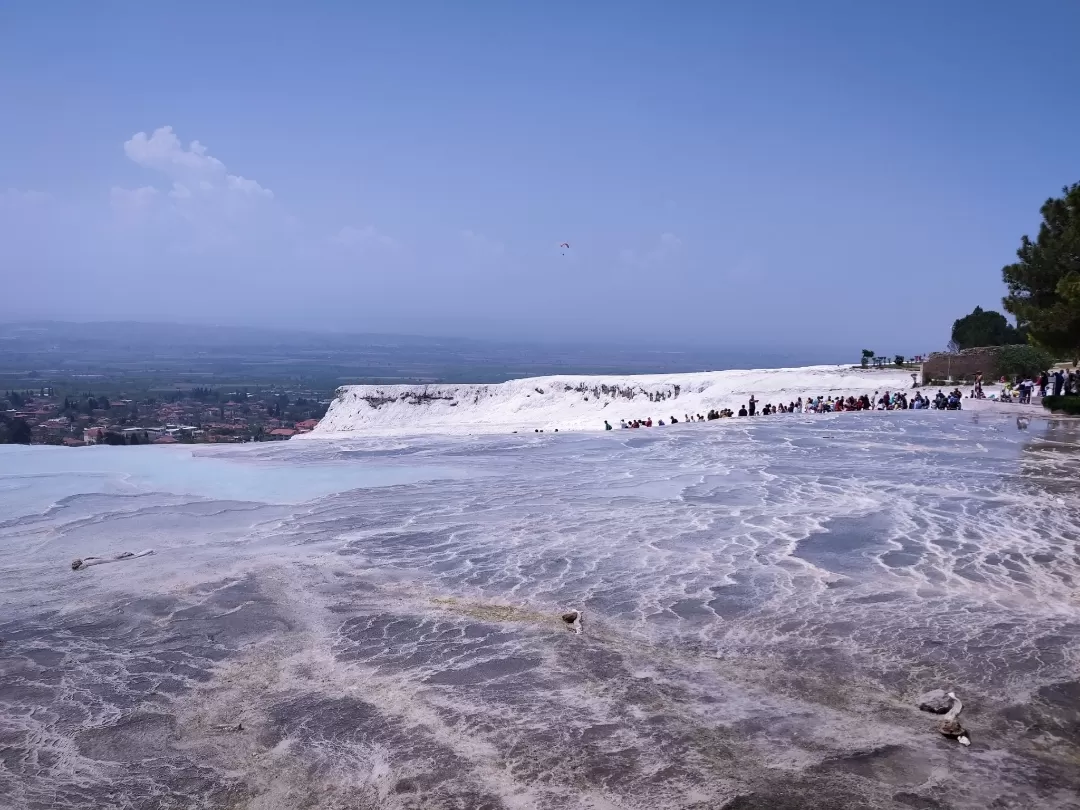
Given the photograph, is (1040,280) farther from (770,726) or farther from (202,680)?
(202,680)

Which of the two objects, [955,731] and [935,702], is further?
[935,702]

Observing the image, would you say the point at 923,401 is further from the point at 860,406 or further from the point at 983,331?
the point at 983,331

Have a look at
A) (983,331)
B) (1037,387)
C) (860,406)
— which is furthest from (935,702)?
(983,331)

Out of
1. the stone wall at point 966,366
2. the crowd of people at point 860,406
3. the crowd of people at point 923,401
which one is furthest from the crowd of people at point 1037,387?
the stone wall at point 966,366

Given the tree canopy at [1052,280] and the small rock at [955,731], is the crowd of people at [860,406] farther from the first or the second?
the small rock at [955,731]

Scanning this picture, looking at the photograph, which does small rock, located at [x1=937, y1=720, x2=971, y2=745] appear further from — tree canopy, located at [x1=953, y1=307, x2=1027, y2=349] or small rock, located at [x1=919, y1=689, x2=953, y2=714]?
tree canopy, located at [x1=953, y1=307, x2=1027, y2=349]

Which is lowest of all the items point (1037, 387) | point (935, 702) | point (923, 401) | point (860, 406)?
point (935, 702)
